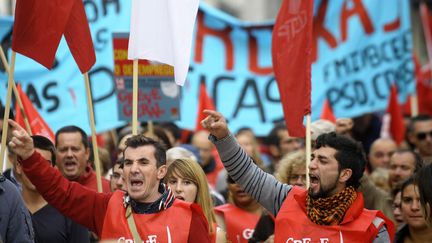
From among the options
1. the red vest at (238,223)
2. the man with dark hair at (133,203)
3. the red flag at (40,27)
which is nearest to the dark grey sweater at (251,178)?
the man with dark hair at (133,203)

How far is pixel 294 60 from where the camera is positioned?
27.9ft

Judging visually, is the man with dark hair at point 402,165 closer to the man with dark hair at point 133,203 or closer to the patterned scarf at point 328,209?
the patterned scarf at point 328,209

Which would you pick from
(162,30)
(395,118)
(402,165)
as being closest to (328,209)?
(162,30)

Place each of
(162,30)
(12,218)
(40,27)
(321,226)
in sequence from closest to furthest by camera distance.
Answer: (12,218) → (321,226) → (40,27) → (162,30)

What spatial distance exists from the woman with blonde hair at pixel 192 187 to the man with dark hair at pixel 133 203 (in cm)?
80

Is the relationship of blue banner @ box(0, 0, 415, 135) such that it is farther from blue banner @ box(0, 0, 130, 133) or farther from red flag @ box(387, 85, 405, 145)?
Answer: blue banner @ box(0, 0, 130, 133)

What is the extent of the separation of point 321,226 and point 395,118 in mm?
6510

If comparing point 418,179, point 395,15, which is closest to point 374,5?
point 395,15

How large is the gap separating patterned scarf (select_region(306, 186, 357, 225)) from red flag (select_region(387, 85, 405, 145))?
20.7 ft

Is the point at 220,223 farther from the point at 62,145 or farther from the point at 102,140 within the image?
the point at 102,140

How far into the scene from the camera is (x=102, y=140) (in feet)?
47.1

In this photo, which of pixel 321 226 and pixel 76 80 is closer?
pixel 321 226

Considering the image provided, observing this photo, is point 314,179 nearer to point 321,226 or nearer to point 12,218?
point 321,226

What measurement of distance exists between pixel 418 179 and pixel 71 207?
196cm
